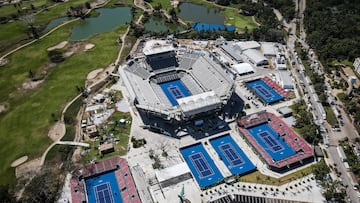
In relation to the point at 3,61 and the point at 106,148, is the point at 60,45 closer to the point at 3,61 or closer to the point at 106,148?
the point at 3,61

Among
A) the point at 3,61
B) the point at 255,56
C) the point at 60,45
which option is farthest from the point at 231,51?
the point at 3,61

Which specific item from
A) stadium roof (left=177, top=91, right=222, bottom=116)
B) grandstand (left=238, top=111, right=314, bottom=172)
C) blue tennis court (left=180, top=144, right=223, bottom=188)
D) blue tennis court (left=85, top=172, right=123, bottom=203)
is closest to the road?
grandstand (left=238, top=111, right=314, bottom=172)

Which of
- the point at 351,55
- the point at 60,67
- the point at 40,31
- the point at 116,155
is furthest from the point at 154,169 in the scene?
the point at 40,31

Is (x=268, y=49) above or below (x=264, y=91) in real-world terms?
above

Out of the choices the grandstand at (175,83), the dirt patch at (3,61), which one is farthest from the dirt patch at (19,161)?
the dirt patch at (3,61)

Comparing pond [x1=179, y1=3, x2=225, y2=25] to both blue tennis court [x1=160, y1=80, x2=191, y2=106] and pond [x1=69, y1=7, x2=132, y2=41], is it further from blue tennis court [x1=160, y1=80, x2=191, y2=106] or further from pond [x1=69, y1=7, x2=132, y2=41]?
blue tennis court [x1=160, y1=80, x2=191, y2=106]

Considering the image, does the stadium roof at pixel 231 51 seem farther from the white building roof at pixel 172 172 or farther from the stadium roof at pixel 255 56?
the white building roof at pixel 172 172

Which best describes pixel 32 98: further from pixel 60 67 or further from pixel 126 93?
pixel 126 93
